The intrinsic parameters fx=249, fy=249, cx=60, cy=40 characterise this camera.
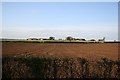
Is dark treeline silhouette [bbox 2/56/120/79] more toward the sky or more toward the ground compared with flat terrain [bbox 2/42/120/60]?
more toward the sky

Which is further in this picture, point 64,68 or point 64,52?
point 64,52

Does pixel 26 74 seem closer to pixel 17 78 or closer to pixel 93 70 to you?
pixel 17 78

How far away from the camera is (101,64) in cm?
1161

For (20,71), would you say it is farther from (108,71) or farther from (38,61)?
(108,71)

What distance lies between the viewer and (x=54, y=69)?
11.7 metres

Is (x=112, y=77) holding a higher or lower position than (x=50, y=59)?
lower

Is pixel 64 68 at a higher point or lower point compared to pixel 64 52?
higher

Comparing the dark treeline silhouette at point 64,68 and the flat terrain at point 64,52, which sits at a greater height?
the dark treeline silhouette at point 64,68

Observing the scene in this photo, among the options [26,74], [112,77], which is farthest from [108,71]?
[26,74]

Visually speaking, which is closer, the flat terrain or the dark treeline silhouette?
the dark treeline silhouette

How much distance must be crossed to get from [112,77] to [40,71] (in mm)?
3401

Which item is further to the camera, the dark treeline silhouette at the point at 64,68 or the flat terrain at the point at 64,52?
the flat terrain at the point at 64,52

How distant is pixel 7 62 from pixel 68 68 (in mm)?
2920

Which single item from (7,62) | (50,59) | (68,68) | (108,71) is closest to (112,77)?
(108,71)
